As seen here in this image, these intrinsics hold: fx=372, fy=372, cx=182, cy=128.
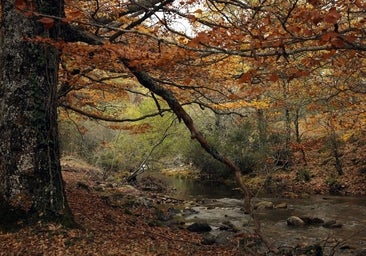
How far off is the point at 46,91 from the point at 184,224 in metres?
7.05

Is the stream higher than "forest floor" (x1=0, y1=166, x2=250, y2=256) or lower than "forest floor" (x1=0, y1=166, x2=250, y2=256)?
lower

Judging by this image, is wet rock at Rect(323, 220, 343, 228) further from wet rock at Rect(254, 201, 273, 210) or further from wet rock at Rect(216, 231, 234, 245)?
wet rock at Rect(216, 231, 234, 245)

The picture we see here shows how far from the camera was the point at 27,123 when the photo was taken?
6191 millimetres

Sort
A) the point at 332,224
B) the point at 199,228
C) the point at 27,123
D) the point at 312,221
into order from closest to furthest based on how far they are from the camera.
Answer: the point at 27,123 → the point at 199,228 → the point at 332,224 → the point at 312,221

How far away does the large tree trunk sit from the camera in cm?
608

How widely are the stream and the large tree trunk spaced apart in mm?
5650

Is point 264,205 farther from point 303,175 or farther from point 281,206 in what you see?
point 303,175

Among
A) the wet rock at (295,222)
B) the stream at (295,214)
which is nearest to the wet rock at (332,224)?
the stream at (295,214)

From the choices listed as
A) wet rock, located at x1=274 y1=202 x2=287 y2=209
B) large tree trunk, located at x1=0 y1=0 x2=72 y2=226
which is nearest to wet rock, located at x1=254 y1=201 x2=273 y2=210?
wet rock, located at x1=274 y1=202 x2=287 y2=209

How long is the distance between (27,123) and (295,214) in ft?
33.5

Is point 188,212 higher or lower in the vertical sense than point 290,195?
lower

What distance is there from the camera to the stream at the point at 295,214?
10.1m

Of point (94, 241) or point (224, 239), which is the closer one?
point (94, 241)

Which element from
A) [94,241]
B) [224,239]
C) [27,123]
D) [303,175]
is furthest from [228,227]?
[303,175]
